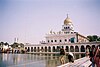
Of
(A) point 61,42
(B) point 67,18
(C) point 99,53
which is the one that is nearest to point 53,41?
(A) point 61,42

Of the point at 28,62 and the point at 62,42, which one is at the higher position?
the point at 62,42

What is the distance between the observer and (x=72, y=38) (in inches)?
1410

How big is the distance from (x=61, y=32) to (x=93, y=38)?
47.5 feet

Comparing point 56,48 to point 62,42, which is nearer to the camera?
point 56,48

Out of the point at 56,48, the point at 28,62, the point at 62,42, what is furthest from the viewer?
the point at 62,42

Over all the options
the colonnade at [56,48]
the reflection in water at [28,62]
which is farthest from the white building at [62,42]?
the reflection in water at [28,62]

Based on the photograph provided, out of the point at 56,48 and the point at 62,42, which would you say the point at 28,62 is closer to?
the point at 56,48

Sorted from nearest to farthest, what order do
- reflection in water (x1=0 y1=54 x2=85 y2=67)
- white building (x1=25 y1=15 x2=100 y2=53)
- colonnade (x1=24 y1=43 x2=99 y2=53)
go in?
reflection in water (x1=0 y1=54 x2=85 y2=67), colonnade (x1=24 y1=43 x2=99 y2=53), white building (x1=25 y1=15 x2=100 y2=53)

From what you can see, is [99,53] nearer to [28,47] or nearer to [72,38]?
[72,38]

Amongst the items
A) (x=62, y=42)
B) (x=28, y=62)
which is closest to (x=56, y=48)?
(x=62, y=42)

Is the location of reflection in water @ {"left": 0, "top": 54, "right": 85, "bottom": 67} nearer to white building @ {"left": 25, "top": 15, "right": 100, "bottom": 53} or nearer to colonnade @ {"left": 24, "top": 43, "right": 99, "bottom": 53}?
colonnade @ {"left": 24, "top": 43, "right": 99, "bottom": 53}

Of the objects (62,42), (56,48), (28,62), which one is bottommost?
(28,62)

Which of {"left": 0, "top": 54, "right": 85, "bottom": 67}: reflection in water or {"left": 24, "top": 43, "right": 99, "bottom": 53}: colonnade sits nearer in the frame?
{"left": 0, "top": 54, "right": 85, "bottom": 67}: reflection in water

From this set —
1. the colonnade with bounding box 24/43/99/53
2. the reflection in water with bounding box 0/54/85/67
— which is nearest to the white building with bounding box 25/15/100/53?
the colonnade with bounding box 24/43/99/53
